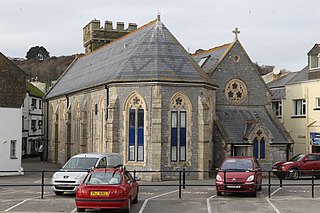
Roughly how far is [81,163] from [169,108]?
8794 millimetres

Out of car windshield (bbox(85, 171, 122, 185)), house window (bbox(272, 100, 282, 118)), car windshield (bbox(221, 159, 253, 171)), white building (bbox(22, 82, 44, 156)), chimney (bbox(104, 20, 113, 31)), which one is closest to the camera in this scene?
car windshield (bbox(85, 171, 122, 185))

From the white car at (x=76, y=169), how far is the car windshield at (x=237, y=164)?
5.23m

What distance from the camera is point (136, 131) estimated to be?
29.0 m

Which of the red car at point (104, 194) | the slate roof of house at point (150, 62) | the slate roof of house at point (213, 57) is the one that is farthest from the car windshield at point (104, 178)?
the slate roof of house at point (213, 57)

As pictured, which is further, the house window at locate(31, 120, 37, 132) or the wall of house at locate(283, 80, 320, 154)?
the house window at locate(31, 120, 37, 132)

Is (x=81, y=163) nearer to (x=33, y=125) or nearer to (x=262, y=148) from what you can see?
(x=262, y=148)

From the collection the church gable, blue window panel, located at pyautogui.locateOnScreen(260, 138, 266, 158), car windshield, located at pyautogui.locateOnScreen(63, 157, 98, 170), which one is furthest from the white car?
the church gable

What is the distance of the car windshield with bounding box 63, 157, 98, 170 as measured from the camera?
21062 mm

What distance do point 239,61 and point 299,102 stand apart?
23.8ft

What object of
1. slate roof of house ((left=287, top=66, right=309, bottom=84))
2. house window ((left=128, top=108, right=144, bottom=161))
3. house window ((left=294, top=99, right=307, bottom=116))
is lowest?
house window ((left=128, top=108, right=144, bottom=161))

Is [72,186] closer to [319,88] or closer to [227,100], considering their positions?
[227,100]

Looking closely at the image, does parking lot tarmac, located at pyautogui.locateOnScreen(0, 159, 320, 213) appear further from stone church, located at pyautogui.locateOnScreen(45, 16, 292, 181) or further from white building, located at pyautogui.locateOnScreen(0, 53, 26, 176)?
white building, located at pyautogui.locateOnScreen(0, 53, 26, 176)

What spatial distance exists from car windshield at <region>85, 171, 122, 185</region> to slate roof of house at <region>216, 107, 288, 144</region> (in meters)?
17.8

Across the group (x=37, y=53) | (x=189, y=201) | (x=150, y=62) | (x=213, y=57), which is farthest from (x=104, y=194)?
(x=37, y=53)
